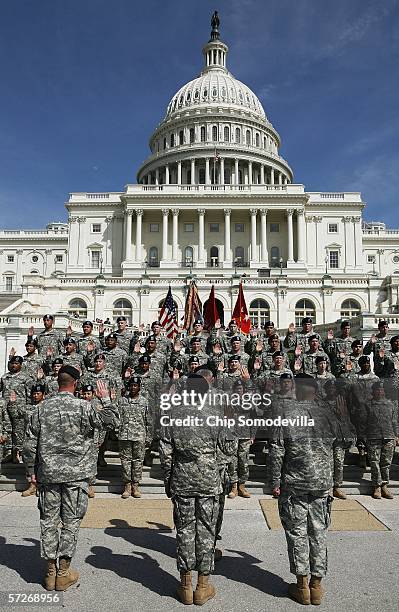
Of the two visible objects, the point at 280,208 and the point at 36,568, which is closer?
the point at 36,568

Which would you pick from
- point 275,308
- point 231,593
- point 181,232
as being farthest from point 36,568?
point 181,232

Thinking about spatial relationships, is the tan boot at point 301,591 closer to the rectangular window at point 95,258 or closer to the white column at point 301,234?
the white column at point 301,234

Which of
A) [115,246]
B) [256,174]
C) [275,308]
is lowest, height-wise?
[275,308]

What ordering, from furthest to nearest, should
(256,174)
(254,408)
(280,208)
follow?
1. (256,174)
2. (280,208)
3. (254,408)

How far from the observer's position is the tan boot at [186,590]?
5684 millimetres

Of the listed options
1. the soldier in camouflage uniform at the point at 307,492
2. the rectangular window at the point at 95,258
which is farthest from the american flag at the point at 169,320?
the rectangular window at the point at 95,258

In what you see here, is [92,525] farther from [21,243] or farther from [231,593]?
[21,243]

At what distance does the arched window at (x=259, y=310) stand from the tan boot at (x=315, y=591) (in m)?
38.6

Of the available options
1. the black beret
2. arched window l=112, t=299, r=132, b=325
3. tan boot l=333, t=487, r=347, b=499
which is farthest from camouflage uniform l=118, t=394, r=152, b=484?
arched window l=112, t=299, r=132, b=325

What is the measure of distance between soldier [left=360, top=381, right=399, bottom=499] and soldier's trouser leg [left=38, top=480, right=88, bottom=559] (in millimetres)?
6586

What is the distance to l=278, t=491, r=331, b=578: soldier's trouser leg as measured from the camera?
19.1ft

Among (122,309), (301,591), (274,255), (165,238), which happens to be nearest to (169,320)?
(301,591)

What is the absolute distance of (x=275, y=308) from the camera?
4506 cm

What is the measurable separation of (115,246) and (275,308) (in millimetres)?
32753
